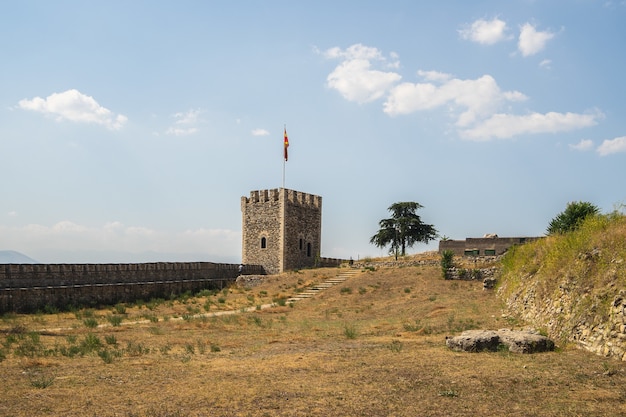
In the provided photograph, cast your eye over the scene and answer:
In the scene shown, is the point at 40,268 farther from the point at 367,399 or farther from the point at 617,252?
the point at 617,252

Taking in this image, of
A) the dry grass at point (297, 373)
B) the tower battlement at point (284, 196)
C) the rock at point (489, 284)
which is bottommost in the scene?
the dry grass at point (297, 373)

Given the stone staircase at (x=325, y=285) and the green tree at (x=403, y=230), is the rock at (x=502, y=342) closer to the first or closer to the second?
the stone staircase at (x=325, y=285)

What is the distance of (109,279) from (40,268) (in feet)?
13.0

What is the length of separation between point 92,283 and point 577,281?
2399 centimetres

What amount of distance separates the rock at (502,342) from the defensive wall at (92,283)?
18792 mm

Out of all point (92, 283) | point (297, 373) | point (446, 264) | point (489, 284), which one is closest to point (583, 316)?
point (297, 373)

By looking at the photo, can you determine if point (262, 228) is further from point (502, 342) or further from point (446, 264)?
point (502, 342)

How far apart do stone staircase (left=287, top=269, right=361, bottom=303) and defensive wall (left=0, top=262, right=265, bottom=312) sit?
23.7 ft

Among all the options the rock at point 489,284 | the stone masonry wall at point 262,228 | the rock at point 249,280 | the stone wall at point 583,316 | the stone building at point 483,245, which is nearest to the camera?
the stone wall at point 583,316

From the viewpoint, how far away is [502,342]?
11547mm

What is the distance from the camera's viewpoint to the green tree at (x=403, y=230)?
153 feet

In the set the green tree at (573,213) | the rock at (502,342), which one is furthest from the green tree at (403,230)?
the rock at (502,342)

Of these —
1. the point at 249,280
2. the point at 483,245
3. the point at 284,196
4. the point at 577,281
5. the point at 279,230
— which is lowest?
the point at 249,280

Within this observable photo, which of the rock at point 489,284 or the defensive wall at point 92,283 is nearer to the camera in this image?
the defensive wall at point 92,283
